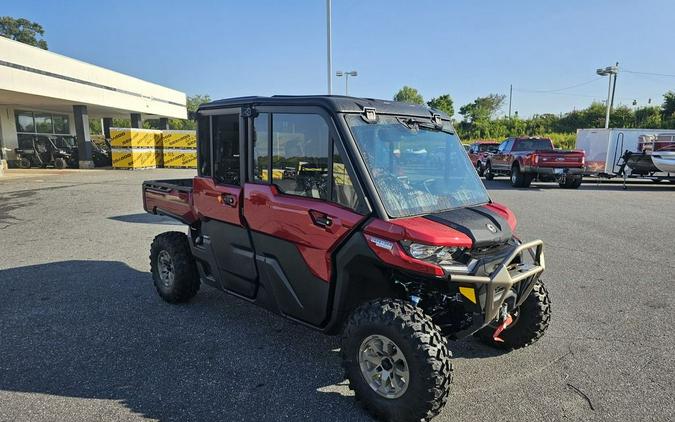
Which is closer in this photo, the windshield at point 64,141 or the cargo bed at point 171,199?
the cargo bed at point 171,199

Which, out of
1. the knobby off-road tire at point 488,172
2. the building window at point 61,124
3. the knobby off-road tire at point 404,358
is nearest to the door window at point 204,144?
the knobby off-road tire at point 404,358

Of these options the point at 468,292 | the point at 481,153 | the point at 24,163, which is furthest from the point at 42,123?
the point at 468,292

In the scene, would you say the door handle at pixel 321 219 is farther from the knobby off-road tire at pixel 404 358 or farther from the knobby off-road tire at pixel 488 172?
the knobby off-road tire at pixel 488 172

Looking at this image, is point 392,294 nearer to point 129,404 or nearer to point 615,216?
point 129,404

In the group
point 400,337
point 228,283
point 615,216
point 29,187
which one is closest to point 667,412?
point 400,337

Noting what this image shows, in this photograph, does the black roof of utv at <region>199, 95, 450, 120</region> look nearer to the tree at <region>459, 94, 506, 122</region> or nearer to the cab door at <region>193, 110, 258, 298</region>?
the cab door at <region>193, 110, 258, 298</region>

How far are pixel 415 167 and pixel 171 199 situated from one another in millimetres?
2908

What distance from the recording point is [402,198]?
3.09m

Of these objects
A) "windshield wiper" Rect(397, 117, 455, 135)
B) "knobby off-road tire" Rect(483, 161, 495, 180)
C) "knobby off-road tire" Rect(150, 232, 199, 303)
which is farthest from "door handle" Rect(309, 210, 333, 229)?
"knobby off-road tire" Rect(483, 161, 495, 180)

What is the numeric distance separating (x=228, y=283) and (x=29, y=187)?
16.3 meters

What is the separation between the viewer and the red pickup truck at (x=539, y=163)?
1611 cm

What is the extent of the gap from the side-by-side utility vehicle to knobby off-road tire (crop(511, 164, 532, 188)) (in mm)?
14910

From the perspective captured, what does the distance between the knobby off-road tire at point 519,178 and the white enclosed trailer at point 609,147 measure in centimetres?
475

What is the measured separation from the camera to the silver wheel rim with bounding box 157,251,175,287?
4894mm
